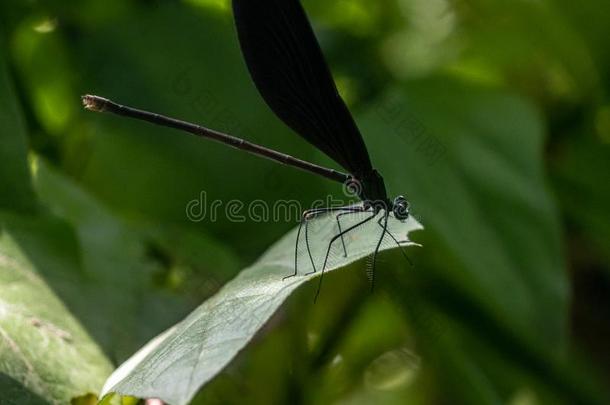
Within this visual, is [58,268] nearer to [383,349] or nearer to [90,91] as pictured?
[90,91]

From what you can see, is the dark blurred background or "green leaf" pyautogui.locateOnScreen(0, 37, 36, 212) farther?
the dark blurred background

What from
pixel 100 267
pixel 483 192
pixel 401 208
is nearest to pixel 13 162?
pixel 100 267

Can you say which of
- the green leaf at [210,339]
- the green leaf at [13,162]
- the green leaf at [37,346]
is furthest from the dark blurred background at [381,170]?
the green leaf at [210,339]

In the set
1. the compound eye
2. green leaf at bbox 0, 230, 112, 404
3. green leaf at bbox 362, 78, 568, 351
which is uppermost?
green leaf at bbox 0, 230, 112, 404

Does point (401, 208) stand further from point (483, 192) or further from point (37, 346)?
point (37, 346)

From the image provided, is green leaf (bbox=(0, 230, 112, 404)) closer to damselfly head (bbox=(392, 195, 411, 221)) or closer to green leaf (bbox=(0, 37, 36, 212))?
green leaf (bbox=(0, 37, 36, 212))

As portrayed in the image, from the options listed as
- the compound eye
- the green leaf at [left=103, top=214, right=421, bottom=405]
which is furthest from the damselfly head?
the green leaf at [left=103, top=214, right=421, bottom=405]

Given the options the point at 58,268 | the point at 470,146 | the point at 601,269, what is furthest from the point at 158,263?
the point at 601,269
